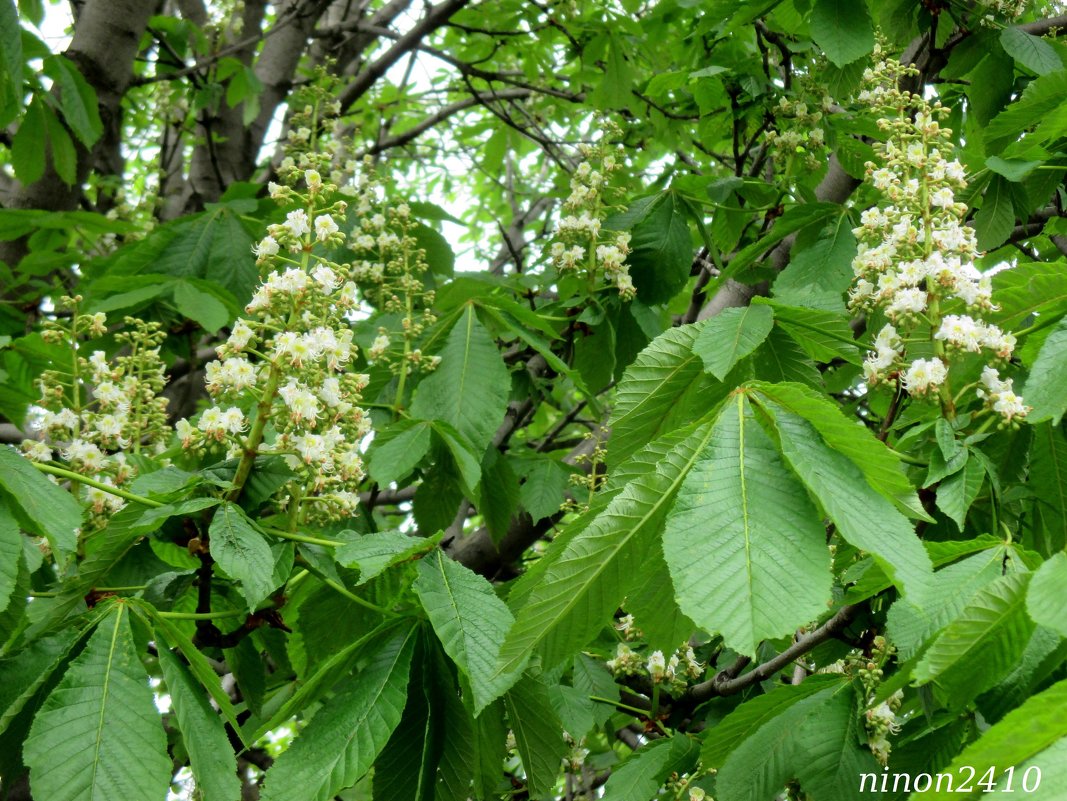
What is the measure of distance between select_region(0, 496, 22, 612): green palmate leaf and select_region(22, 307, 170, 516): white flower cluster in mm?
546

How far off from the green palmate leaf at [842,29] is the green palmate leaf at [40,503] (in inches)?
74.1

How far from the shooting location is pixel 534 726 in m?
1.67

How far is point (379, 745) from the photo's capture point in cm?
137

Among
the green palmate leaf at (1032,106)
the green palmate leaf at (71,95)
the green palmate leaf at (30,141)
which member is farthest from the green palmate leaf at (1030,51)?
the green palmate leaf at (30,141)

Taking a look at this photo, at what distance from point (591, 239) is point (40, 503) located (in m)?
1.83

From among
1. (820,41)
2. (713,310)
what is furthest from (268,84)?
(820,41)

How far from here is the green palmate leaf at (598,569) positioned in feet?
3.87

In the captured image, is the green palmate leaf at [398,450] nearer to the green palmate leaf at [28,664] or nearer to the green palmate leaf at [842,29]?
the green palmate leaf at [28,664]

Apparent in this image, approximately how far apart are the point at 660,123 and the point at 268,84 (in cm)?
170

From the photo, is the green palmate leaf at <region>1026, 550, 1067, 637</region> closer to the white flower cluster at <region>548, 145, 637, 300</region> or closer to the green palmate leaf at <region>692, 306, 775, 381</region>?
the green palmate leaf at <region>692, 306, 775, 381</region>

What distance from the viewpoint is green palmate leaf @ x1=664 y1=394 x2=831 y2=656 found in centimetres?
103

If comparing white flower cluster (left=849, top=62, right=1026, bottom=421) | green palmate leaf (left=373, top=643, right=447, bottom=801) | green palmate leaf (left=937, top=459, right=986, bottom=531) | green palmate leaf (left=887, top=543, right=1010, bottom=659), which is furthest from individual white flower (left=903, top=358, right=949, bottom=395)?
green palmate leaf (left=373, top=643, right=447, bottom=801)

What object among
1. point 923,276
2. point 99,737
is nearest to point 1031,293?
point 923,276

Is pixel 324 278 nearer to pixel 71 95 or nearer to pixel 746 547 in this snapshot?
pixel 746 547
